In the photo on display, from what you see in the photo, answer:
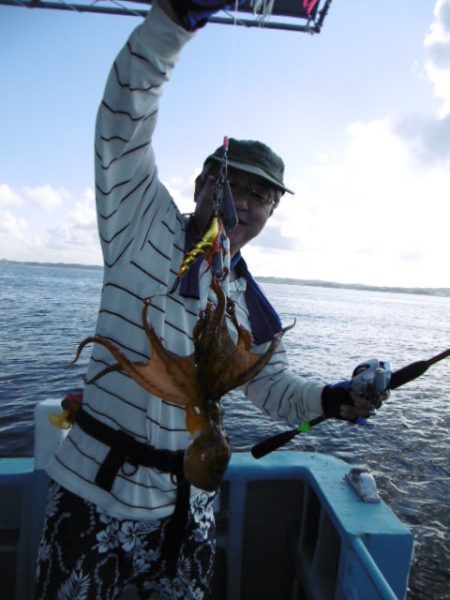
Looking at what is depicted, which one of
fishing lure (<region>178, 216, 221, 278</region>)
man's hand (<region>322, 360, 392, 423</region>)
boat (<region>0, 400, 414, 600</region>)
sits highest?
fishing lure (<region>178, 216, 221, 278</region>)

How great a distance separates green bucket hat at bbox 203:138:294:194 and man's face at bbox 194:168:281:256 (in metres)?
0.06

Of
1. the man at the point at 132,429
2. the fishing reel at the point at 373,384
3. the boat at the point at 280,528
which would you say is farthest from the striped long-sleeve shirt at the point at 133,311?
the boat at the point at 280,528

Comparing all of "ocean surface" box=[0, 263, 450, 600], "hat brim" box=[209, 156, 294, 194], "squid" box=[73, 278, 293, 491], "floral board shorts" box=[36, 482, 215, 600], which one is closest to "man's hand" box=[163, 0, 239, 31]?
"hat brim" box=[209, 156, 294, 194]

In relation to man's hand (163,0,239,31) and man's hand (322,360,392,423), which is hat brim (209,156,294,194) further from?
man's hand (322,360,392,423)

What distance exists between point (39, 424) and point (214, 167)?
91.2 inches

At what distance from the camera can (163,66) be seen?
1.86 metres

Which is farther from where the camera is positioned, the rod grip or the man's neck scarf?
the rod grip

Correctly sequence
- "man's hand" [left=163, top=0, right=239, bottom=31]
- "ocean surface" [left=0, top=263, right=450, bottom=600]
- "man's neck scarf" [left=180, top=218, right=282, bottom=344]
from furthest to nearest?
"ocean surface" [left=0, top=263, right=450, bottom=600]
"man's neck scarf" [left=180, top=218, right=282, bottom=344]
"man's hand" [left=163, top=0, right=239, bottom=31]

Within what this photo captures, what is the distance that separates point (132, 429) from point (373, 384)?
4.94 feet

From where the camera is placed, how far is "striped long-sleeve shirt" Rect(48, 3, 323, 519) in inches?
Result: 80.1

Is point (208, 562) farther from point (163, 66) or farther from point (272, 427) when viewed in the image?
point (272, 427)

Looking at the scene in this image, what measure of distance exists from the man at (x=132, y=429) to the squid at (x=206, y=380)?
12.8 inches

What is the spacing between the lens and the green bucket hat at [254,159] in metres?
2.60

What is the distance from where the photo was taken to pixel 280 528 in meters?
4.04
